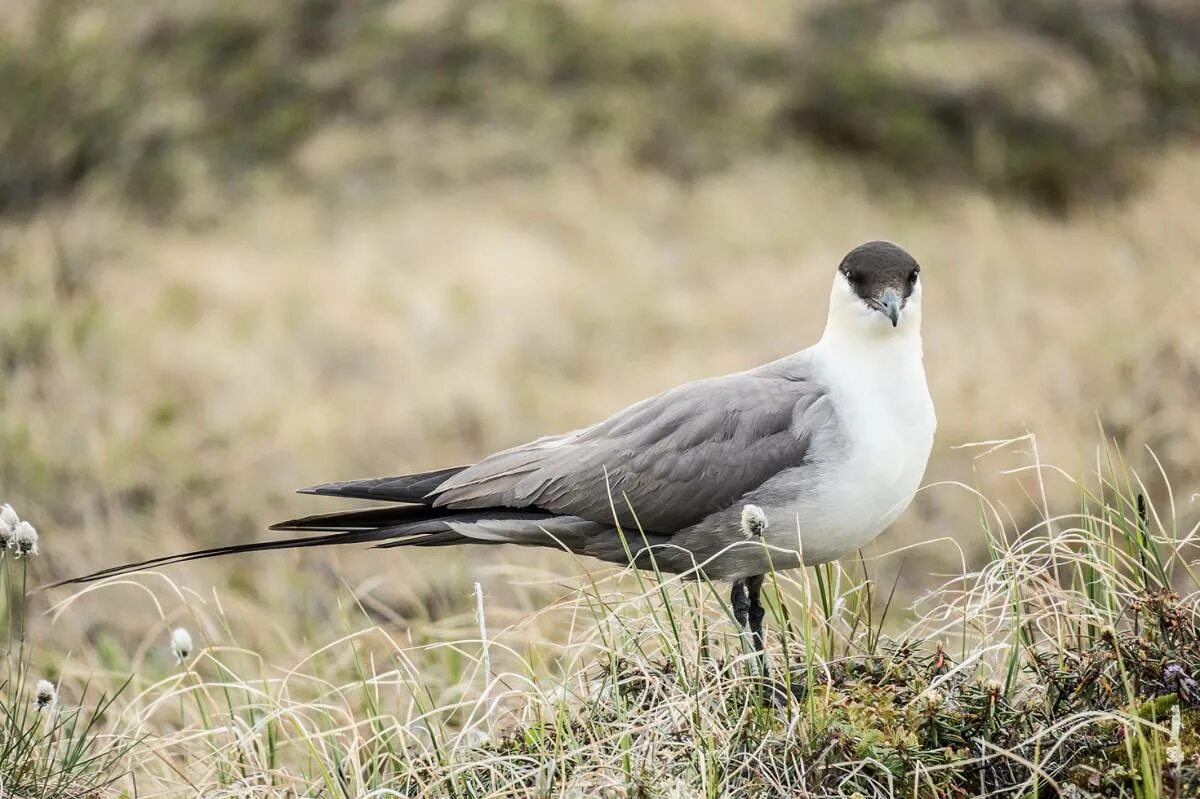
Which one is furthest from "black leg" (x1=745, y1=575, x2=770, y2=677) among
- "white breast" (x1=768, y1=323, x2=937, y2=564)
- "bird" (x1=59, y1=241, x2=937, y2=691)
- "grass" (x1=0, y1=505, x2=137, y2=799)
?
"grass" (x1=0, y1=505, x2=137, y2=799)

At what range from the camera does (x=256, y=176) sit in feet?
33.3

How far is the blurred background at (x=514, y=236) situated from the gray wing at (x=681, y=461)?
1.74 meters

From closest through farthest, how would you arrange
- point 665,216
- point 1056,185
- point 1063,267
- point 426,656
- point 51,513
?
point 426,656 → point 51,513 → point 1063,267 → point 665,216 → point 1056,185

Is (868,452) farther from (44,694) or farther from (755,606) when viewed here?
(44,694)

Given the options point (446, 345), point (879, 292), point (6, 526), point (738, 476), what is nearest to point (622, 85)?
point (446, 345)

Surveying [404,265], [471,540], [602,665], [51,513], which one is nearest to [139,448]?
[51,513]

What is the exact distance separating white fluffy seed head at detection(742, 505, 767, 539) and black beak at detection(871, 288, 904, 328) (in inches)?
26.0

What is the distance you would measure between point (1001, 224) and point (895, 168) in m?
1.16

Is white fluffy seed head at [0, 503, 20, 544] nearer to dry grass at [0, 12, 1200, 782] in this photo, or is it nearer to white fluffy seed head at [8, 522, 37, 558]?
white fluffy seed head at [8, 522, 37, 558]

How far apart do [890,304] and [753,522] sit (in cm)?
73

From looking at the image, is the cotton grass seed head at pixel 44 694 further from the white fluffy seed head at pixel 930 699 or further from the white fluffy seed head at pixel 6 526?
the white fluffy seed head at pixel 930 699

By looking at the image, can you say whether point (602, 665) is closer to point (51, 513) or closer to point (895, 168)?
point (51, 513)

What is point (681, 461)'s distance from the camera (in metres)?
3.53

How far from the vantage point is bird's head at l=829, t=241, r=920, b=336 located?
11.3 ft
